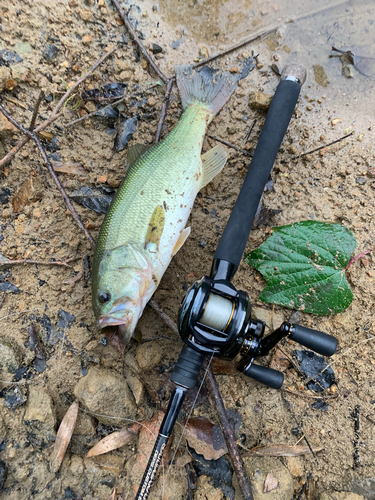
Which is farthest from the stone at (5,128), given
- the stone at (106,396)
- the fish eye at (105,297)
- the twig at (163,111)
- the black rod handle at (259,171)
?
the stone at (106,396)

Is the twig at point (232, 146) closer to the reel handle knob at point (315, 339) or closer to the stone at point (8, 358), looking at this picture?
the reel handle knob at point (315, 339)

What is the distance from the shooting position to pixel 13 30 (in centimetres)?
286

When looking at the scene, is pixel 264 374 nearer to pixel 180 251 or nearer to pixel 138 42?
pixel 180 251

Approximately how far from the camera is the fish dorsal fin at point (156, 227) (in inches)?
96.7

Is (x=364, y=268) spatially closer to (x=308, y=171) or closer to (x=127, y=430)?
(x=308, y=171)

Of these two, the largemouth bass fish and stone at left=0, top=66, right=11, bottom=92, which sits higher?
stone at left=0, top=66, right=11, bottom=92

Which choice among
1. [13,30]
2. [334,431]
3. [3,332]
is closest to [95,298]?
[3,332]

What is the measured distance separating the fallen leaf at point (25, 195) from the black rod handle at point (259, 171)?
1.72 m

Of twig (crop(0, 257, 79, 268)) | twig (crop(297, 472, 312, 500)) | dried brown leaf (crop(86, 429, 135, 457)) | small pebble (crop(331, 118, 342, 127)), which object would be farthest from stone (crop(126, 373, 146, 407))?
small pebble (crop(331, 118, 342, 127))

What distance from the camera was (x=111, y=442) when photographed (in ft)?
8.48

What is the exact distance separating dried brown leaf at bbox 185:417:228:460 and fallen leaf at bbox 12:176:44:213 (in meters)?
2.36

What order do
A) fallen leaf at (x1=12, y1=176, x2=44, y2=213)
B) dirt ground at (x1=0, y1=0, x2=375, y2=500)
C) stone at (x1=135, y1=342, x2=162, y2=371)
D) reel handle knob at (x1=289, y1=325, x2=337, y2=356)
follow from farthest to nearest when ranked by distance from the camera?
fallen leaf at (x1=12, y1=176, x2=44, y2=213) < stone at (x1=135, y1=342, x2=162, y2=371) < dirt ground at (x1=0, y1=0, x2=375, y2=500) < reel handle knob at (x1=289, y1=325, x2=337, y2=356)

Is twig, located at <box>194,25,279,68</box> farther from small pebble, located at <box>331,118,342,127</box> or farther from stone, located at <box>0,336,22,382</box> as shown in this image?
stone, located at <box>0,336,22,382</box>

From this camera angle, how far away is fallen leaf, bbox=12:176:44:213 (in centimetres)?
278
